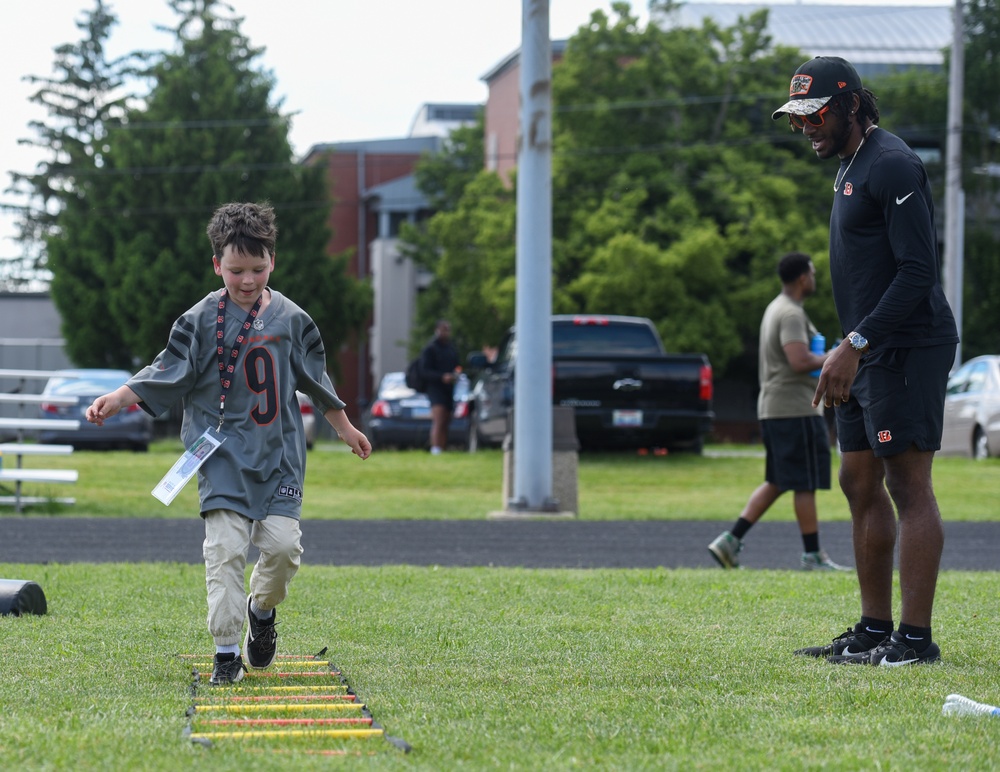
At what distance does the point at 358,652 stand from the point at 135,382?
1370 mm

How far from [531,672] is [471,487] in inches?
500

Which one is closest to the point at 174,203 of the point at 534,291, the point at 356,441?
the point at 534,291

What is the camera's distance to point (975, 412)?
22.1m

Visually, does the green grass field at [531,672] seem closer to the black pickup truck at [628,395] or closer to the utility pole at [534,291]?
the utility pole at [534,291]

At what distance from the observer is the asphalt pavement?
1023 centimetres

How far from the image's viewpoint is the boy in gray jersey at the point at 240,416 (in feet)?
16.6

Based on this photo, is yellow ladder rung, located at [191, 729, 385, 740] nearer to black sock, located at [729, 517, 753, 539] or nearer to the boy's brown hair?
the boy's brown hair

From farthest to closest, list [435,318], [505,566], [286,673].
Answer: [435,318], [505,566], [286,673]

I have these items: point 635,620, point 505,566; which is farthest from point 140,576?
point 635,620

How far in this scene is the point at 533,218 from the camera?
14102 millimetres

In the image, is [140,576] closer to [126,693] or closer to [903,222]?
[126,693]

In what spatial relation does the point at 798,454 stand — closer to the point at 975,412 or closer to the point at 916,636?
the point at 916,636

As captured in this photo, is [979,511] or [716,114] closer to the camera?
[979,511]

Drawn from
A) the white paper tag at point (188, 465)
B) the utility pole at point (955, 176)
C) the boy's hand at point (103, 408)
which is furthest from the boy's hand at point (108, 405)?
the utility pole at point (955, 176)
